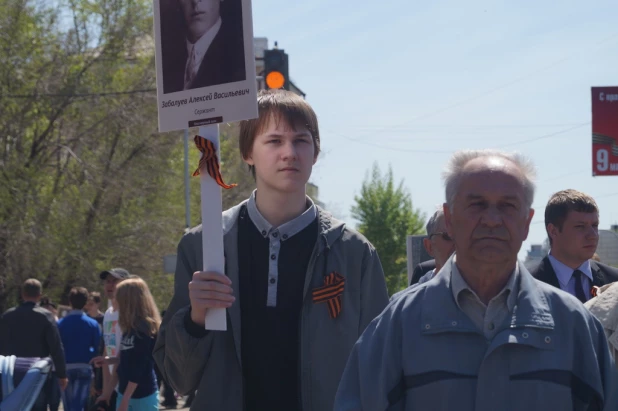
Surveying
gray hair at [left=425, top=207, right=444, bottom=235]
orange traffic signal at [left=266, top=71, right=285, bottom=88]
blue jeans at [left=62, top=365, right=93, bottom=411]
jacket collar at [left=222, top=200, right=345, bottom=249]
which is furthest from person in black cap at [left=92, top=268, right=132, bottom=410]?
jacket collar at [left=222, top=200, right=345, bottom=249]

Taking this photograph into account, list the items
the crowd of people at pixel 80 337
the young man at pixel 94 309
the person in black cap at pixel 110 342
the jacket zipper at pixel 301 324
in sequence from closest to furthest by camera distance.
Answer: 1. the jacket zipper at pixel 301 324
2. the crowd of people at pixel 80 337
3. the person in black cap at pixel 110 342
4. the young man at pixel 94 309

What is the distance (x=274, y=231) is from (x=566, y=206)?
2.26m

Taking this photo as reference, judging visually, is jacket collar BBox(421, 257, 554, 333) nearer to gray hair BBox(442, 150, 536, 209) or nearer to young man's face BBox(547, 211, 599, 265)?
gray hair BBox(442, 150, 536, 209)

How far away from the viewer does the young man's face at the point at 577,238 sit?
17.6 feet

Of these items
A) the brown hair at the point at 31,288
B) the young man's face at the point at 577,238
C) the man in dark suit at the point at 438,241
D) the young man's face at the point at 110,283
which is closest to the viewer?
the young man's face at the point at 577,238

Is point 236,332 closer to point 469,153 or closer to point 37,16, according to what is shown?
point 469,153

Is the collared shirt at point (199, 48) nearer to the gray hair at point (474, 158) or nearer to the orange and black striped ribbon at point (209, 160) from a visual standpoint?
the orange and black striped ribbon at point (209, 160)

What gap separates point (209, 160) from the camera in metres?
3.65

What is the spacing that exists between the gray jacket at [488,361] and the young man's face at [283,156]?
1021 mm

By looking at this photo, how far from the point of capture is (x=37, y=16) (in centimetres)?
2517

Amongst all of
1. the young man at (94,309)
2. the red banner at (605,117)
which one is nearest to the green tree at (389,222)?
the red banner at (605,117)

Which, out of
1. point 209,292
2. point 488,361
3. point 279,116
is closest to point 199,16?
point 279,116

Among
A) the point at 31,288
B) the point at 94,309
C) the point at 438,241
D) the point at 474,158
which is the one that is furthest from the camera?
the point at 94,309

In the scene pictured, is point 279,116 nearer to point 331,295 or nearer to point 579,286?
point 331,295
